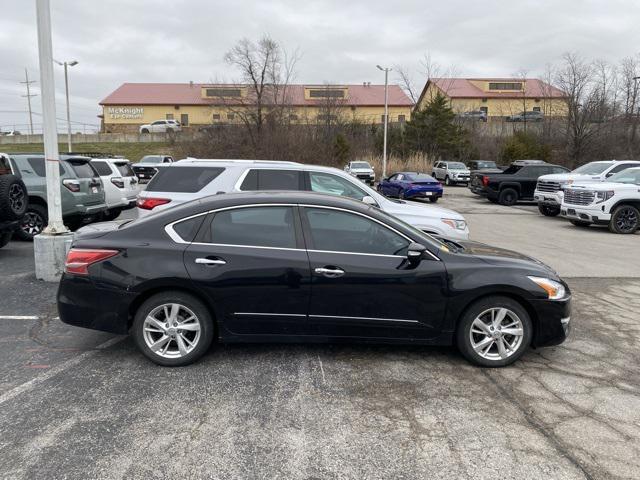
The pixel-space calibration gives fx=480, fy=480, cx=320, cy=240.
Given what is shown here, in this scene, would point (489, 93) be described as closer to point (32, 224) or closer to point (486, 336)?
point (32, 224)

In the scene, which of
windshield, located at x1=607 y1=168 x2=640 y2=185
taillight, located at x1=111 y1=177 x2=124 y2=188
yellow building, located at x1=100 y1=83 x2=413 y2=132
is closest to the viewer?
taillight, located at x1=111 y1=177 x2=124 y2=188

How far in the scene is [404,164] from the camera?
42.4 m

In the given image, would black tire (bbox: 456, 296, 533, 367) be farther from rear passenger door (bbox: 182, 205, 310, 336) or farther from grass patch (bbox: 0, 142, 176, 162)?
grass patch (bbox: 0, 142, 176, 162)

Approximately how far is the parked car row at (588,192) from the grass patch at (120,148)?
37570 millimetres

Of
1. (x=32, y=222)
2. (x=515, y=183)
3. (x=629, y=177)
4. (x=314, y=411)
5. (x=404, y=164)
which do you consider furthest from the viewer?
(x=404, y=164)

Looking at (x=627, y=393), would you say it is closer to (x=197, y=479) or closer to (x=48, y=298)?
(x=197, y=479)

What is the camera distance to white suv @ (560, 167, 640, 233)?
13656 mm

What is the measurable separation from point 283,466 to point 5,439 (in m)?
1.84

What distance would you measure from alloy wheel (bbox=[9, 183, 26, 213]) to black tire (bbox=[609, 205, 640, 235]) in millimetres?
14574

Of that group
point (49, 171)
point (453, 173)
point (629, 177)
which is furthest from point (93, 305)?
point (453, 173)

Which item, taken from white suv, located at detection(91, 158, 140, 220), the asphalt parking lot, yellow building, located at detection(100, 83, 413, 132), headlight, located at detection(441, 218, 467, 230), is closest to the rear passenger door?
the asphalt parking lot

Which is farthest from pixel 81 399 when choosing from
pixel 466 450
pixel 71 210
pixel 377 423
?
pixel 71 210

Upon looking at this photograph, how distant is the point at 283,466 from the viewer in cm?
291

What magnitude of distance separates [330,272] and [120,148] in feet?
182
